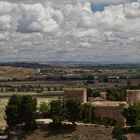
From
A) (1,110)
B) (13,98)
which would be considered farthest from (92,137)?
(1,110)

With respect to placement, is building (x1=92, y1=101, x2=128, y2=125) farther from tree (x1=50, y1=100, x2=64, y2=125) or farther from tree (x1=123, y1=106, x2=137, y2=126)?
tree (x1=50, y1=100, x2=64, y2=125)

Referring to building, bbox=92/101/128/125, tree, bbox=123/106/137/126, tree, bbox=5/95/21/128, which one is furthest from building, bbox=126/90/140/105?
tree, bbox=5/95/21/128

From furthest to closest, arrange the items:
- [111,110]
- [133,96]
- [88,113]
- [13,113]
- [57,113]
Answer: [133,96] → [111,110] → [88,113] → [13,113] → [57,113]

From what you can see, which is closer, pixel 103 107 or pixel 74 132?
pixel 74 132

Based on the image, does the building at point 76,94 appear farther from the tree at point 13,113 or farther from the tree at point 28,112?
the tree at point 13,113

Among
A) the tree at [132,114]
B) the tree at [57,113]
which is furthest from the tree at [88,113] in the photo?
the tree at [132,114]

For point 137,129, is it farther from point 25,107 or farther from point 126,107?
point 25,107

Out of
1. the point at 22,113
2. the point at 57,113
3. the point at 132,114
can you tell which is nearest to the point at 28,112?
the point at 22,113

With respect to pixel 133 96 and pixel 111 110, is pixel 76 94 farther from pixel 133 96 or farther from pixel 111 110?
pixel 133 96
